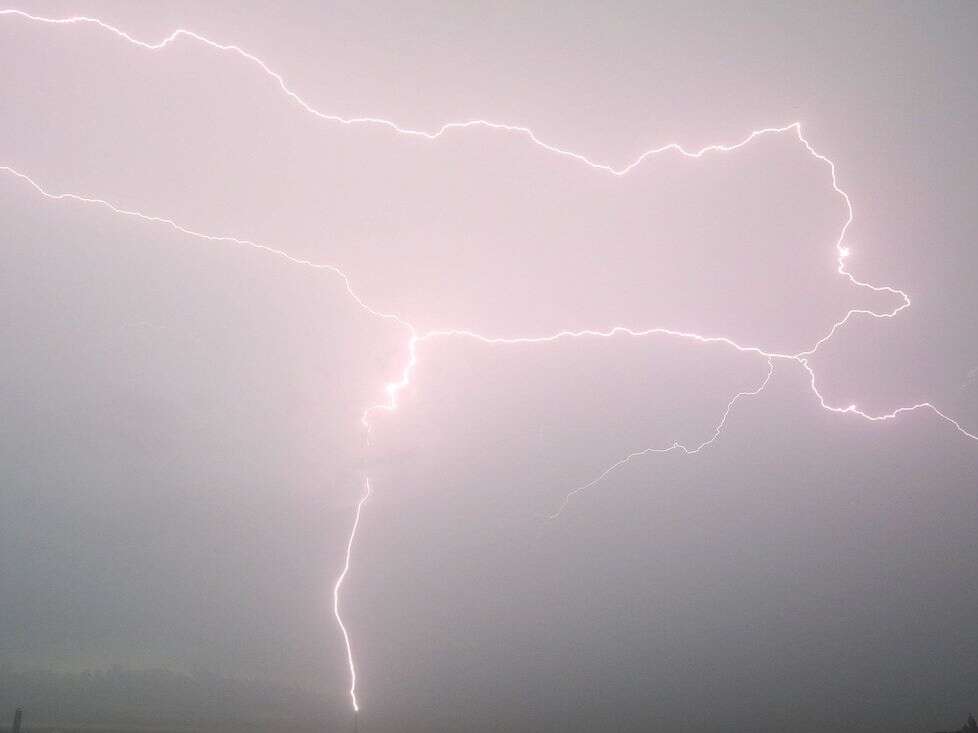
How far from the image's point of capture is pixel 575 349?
323 inches

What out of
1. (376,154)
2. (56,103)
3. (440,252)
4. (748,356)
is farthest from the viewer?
(748,356)

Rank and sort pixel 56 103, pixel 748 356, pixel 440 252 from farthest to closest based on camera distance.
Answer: pixel 748 356
pixel 440 252
pixel 56 103

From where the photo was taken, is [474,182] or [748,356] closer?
[474,182]

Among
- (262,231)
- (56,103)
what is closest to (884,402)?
(262,231)

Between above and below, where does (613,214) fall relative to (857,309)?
above

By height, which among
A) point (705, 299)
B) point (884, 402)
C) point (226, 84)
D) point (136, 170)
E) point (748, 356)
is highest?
point (226, 84)

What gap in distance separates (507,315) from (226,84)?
150 inches

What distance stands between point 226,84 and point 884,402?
8.37 m

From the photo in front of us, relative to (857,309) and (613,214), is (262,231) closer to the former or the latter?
(613,214)

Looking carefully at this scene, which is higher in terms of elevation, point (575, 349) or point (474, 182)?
point (474, 182)

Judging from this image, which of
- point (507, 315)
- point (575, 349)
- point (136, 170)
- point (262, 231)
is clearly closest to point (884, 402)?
point (575, 349)

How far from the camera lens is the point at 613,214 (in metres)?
7.46

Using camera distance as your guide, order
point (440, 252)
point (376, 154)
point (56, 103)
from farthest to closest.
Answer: point (440, 252) < point (376, 154) < point (56, 103)

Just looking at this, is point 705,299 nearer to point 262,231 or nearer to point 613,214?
point 613,214
